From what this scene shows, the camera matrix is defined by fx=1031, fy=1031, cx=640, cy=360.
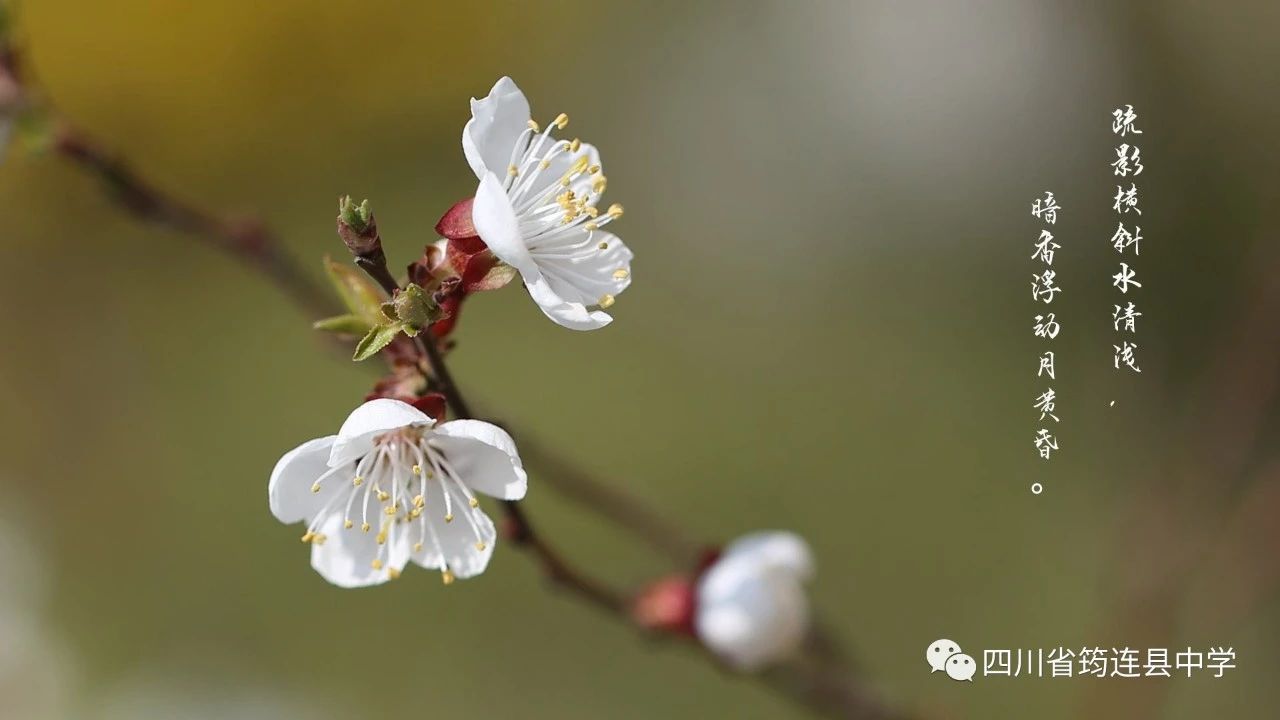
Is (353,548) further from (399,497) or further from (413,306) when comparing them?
(413,306)

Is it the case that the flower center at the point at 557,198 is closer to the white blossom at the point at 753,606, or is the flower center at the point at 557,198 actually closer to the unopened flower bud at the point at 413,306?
the unopened flower bud at the point at 413,306

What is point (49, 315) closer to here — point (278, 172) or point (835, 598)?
point (278, 172)

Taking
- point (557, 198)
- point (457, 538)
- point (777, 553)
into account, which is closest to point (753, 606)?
point (777, 553)

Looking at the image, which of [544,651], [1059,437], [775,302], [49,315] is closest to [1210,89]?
[1059,437]

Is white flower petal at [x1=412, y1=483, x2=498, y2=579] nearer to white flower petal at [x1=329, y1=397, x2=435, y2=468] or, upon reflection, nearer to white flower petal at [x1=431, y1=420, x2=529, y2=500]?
white flower petal at [x1=431, y1=420, x2=529, y2=500]

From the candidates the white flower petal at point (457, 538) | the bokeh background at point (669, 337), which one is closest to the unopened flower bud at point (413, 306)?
the white flower petal at point (457, 538)

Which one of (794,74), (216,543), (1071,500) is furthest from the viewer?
(794,74)
